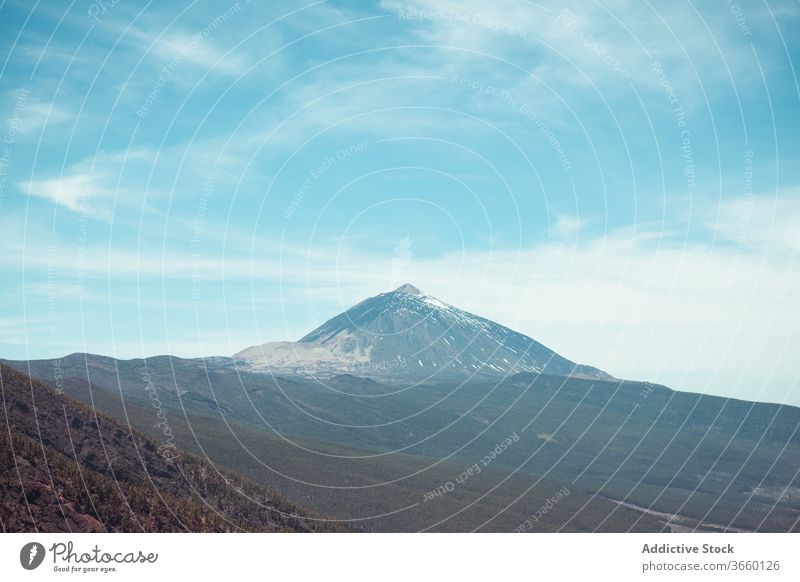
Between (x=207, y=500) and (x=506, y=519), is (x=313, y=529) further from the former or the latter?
(x=506, y=519)

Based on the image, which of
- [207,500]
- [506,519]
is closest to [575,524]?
[506,519]

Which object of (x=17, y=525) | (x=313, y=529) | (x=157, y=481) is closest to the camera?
(x=17, y=525)

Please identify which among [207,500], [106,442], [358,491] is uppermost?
[106,442]

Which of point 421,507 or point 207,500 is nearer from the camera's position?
point 207,500
